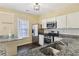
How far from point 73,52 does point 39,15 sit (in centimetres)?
79

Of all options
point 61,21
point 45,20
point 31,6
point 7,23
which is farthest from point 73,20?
point 7,23

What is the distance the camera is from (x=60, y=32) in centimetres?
146

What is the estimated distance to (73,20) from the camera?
4.60 ft

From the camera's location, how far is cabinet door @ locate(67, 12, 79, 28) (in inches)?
53.9

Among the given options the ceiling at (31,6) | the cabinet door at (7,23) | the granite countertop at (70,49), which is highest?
the ceiling at (31,6)

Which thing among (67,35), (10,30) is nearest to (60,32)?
(67,35)

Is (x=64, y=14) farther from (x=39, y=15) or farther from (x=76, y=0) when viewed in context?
(x=39, y=15)

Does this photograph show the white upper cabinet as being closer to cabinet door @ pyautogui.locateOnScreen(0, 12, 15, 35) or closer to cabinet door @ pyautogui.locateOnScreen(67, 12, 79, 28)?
cabinet door @ pyautogui.locateOnScreen(67, 12, 79, 28)

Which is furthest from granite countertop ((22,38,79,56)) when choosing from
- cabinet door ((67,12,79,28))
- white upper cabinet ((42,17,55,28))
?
white upper cabinet ((42,17,55,28))

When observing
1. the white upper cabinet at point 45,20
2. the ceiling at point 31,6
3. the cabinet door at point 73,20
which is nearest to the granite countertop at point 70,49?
the cabinet door at point 73,20

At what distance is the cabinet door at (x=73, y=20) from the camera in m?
1.37

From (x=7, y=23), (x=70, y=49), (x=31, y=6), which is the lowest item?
(x=70, y=49)

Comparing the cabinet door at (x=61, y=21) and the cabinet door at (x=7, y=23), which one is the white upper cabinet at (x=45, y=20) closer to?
the cabinet door at (x=61, y=21)

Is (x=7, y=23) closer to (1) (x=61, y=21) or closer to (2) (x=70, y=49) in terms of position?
(1) (x=61, y=21)
